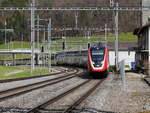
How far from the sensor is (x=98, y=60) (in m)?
35.0

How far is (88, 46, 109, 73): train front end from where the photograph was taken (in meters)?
34.9

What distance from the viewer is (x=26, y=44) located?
122 metres

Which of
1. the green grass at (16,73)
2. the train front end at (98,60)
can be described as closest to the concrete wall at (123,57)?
the green grass at (16,73)

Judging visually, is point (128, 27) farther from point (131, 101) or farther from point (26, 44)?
point (26, 44)

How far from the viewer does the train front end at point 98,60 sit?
115 feet

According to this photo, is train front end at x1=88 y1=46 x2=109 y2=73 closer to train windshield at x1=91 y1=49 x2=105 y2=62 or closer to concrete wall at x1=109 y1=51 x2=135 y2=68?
train windshield at x1=91 y1=49 x2=105 y2=62

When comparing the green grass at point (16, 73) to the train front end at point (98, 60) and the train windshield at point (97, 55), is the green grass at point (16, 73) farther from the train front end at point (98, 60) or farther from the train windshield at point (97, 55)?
the train windshield at point (97, 55)

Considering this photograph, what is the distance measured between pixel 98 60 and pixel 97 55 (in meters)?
0.65

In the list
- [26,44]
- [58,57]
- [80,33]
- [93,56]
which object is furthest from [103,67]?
[26,44]

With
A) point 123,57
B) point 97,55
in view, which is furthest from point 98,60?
point 123,57

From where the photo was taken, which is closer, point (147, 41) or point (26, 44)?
point (147, 41)

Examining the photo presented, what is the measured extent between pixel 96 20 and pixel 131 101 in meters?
37.6

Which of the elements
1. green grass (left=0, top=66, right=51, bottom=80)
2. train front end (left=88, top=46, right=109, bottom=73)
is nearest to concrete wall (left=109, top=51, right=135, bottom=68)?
green grass (left=0, top=66, right=51, bottom=80)

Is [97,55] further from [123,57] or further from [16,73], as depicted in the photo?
[123,57]
